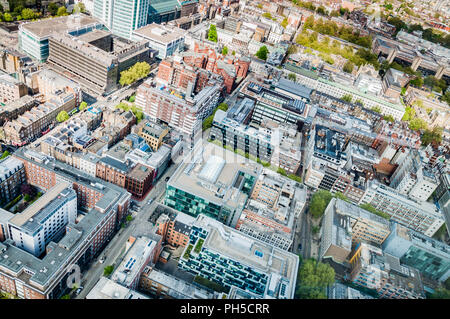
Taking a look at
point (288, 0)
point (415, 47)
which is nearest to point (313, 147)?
point (415, 47)

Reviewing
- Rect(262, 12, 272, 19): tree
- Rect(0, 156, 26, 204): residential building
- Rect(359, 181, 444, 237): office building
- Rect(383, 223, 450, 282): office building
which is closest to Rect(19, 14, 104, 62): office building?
Rect(0, 156, 26, 204): residential building

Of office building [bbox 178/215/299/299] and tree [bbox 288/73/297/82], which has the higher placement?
tree [bbox 288/73/297/82]

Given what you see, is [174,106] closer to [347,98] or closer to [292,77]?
[292,77]

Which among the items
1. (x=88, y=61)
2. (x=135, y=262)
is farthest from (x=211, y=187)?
(x=88, y=61)

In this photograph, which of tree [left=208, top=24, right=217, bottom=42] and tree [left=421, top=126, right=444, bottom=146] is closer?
tree [left=421, top=126, right=444, bottom=146]

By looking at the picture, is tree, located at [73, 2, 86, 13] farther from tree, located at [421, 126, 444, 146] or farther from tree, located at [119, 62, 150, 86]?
tree, located at [421, 126, 444, 146]
